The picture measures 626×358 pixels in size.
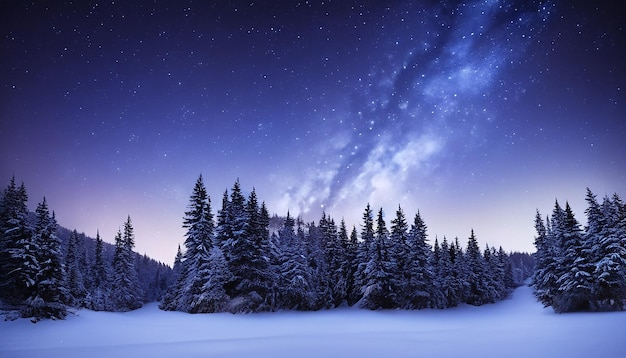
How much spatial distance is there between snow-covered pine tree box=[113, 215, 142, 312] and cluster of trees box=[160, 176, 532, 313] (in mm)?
10399

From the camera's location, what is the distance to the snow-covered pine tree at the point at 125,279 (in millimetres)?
47487

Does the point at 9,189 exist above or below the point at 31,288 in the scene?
above

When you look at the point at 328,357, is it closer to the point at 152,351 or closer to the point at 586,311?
the point at 152,351

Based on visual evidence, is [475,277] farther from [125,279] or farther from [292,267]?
[125,279]

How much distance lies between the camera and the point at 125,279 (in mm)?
48688

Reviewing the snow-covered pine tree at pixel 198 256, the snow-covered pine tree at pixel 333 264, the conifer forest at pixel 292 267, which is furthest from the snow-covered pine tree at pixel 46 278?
the snow-covered pine tree at pixel 333 264

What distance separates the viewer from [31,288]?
22.9m

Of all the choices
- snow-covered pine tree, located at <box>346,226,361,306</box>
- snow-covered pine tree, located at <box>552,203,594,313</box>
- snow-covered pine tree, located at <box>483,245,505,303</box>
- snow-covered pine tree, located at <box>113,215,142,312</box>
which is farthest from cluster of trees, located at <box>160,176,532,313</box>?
snow-covered pine tree, located at <box>552,203,594,313</box>

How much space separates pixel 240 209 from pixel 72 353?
27.2m

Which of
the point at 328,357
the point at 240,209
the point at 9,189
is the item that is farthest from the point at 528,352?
the point at 9,189

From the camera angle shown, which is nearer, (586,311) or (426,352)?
(426,352)

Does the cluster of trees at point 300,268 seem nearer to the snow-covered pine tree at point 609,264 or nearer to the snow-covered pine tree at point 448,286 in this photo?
the snow-covered pine tree at point 448,286

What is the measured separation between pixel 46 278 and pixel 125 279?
89.4 feet

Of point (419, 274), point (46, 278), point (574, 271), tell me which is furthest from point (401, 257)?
point (46, 278)
